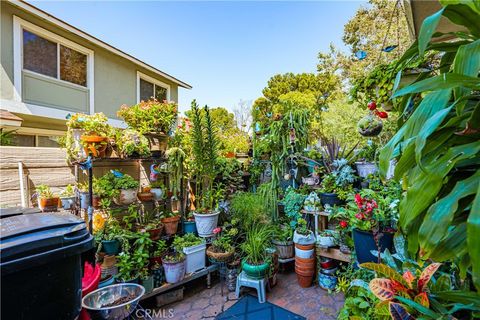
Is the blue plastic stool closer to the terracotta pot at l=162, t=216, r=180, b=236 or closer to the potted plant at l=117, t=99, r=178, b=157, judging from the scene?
the terracotta pot at l=162, t=216, r=180, b=236

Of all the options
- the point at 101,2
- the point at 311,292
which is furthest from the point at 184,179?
the point at 101,2

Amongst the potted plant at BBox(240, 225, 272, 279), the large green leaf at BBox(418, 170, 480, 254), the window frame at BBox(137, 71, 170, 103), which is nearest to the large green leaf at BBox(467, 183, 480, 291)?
the large green leaf at BBox(418, 170, 480, 254)

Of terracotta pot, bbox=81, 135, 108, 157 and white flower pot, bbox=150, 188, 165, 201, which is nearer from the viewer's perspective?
terracotta pot, bbox=81, 135, 108, 157

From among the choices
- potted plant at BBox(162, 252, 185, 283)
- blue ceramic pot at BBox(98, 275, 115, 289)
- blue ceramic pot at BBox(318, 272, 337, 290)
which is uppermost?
blue ceramic pot at BBox(98, 275, 115, 289)

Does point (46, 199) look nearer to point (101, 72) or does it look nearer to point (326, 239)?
point (326, 239)

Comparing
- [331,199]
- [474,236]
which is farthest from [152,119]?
[474,236]

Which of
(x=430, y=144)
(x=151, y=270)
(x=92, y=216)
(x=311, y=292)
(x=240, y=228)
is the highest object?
(x=430, y=144)

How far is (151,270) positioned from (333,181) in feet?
7.03

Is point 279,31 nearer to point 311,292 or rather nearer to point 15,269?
point 311,292

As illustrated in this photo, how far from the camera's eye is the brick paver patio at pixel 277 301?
220cm

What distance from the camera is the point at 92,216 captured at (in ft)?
7.27

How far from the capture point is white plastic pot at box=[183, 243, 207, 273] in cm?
255

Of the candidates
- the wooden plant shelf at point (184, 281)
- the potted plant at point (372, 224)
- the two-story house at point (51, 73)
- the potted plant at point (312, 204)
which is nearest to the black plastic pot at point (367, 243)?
the potted plant at point (372, 224)

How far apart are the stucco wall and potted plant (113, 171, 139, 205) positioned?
3.64m
